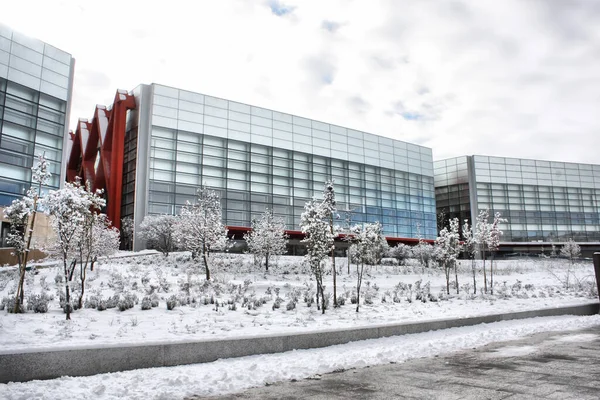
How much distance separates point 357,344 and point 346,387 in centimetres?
370

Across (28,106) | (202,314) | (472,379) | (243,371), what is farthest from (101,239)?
(28,106)

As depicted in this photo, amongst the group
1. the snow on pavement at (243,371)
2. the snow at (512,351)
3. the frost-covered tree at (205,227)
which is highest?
the frost-covered tree at (205,227)

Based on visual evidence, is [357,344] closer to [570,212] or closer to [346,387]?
[346,387]

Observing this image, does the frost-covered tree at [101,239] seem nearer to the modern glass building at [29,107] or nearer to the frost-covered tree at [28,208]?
the frost-covered tree at [28,208]

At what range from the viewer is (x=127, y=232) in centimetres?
5391

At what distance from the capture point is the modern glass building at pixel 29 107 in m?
42.8

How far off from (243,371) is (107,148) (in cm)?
6084

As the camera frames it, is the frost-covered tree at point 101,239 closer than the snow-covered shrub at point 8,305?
No

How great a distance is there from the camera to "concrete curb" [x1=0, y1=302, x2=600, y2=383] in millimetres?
6594

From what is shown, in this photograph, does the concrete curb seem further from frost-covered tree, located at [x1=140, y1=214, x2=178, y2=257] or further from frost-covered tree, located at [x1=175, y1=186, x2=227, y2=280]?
frost-covered tree, located at [x1=140, y1=214, x2=178, y2=257]

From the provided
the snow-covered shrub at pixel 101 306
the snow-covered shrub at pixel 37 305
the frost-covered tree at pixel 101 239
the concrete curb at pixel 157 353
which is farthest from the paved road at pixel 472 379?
the frost-covered tree at pixel 101 239

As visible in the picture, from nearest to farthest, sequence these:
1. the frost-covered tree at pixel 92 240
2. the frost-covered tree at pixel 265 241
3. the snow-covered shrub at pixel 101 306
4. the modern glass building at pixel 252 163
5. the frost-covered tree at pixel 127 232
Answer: the snow-covered shrub at pixel 101 306 → the frost-covered tree at pixel 92 240 → the frost-covered tree at pixel 265 241 → the frost-covered tree at pixel 127 232 → the modern glass building at pixel 252 163

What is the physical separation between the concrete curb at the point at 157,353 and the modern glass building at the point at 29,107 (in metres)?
38.5

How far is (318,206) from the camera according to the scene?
57.7 feet
